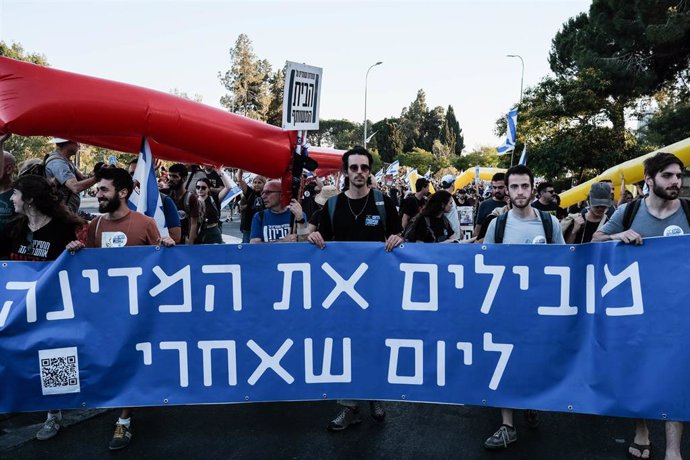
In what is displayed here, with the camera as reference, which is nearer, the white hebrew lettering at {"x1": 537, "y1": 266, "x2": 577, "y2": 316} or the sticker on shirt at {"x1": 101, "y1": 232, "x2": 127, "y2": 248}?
the white hebrew lettering at {"x1": 537, "y1": 266, "x2": 577, "y2": 316}

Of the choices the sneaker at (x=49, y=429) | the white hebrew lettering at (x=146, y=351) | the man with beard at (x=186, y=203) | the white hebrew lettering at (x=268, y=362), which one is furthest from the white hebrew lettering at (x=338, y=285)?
the man with beard at (x=186, y=203)

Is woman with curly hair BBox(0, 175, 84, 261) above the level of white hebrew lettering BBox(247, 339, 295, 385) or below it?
above

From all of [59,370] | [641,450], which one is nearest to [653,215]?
[641,450]

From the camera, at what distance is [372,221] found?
4.31m

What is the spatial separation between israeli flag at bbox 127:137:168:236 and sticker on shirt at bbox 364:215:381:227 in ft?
6.77

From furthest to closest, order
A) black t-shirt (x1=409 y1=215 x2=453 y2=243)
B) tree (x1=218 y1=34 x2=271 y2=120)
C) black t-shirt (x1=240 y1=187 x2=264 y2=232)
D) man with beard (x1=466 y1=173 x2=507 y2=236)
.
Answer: tree (x1=218 y1=34 x2=271 y2=120) → black t-shirt (x1=240 y1=187 x2=264 y2=232) → man with beard (x1=466 y1=173 x2=507 y2=236) → black t-shirt (x1=409 y1=215 x2=453 y2=243)

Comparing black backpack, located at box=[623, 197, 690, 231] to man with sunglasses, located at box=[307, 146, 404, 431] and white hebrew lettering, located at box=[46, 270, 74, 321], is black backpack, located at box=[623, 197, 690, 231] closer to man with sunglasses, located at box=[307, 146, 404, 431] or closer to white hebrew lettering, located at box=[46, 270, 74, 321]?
man with sunglasses, located at box=[307, 146, 404, 431]

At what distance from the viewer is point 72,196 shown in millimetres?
5754

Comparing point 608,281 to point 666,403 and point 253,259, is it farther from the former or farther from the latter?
point 253,259

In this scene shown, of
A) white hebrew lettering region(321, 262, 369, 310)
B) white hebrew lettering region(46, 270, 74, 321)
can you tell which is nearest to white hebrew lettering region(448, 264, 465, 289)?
white hebrew lettering region(321, 262, 369, 310)

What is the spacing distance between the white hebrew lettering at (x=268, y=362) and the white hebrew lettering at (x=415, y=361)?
64cm

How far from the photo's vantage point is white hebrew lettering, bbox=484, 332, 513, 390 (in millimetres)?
3701

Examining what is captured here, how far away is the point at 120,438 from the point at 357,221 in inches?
84.2

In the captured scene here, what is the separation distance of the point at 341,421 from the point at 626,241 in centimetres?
220
